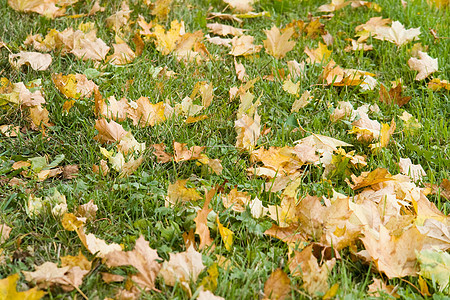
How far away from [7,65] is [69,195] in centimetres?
116

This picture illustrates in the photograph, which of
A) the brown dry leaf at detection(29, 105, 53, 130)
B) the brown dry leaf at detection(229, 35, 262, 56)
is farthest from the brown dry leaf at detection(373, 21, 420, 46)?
the brown dry leaf at detection(29, 105, 53, 130)

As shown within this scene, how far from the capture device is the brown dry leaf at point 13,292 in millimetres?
1344

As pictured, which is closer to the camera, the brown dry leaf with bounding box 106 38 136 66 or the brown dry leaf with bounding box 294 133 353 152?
the brown dry leaf with bounding box 294 133 353 152

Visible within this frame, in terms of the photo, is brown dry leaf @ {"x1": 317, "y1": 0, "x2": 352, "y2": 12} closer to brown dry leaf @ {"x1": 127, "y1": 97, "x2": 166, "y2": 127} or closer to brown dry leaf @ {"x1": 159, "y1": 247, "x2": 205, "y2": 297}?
brown dry leaf @ {"x1": 127, "y1": 97, "x2": 166, "y2": 127}

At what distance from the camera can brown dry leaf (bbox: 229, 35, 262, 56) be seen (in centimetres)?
291

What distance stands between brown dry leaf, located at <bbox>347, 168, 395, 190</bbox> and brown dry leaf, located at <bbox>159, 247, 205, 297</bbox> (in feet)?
2.59

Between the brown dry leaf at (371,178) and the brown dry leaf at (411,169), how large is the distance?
0.46 ft

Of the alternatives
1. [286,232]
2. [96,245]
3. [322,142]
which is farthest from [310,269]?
[322,142]

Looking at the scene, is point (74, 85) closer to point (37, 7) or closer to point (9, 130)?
point (9, 130)

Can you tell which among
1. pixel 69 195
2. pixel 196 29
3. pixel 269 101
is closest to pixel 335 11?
pixel 196 29

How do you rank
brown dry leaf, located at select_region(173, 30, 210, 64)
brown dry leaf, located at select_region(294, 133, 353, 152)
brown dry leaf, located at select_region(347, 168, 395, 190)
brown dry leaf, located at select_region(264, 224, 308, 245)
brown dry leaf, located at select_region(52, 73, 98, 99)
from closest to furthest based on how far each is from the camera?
brown dry leaf, located at select_region(264, 224, 308, 245)
brown dry leaf, located at select_region(347, 168, 395, 190)
brown dry leaf, located at select_region(294, 133, 353, 152)
brown dry leaf, located at select_region(52, 73, 98, 99)
brown dry leaf, located at select_region(173, 30, 210, 64)

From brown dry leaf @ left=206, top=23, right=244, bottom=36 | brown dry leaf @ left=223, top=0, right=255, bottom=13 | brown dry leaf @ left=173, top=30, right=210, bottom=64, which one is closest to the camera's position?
brown dry leaf @ left=173, top=30, right=210, bottom=64

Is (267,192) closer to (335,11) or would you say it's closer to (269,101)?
(269,101)

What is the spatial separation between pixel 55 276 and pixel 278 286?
27.1 inches
